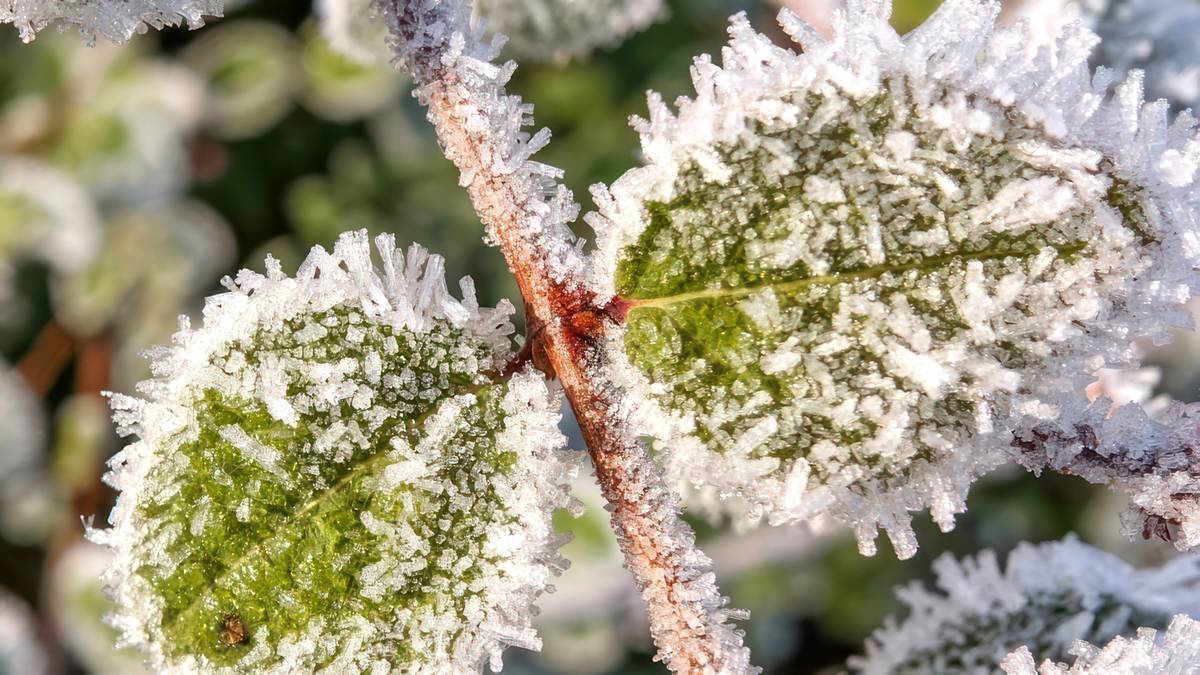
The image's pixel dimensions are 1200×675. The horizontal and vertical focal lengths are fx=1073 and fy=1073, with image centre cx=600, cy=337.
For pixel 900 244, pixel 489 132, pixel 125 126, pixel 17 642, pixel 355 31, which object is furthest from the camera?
pixel 125 126

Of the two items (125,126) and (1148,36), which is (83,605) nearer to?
(125,126)

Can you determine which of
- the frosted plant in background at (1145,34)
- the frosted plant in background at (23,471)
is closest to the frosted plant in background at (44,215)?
the frosted plant in background at (23,471)

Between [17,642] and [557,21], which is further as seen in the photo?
[17,642]

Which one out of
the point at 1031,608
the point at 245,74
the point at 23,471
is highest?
the point at 245,74

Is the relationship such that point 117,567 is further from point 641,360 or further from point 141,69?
point 141,69

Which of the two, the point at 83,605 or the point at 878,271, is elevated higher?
the point at 83,605

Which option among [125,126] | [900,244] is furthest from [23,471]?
[900,244]

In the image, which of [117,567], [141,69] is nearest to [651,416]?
[117,567]

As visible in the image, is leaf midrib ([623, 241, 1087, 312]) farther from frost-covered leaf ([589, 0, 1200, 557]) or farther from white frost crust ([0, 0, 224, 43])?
white frost crust ([0, 0, 224, 43])
